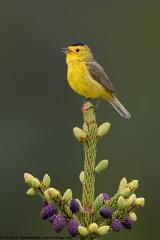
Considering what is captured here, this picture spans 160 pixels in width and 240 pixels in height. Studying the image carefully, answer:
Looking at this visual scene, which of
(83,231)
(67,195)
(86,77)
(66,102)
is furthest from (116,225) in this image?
(66,102)

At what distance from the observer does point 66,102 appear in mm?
15883

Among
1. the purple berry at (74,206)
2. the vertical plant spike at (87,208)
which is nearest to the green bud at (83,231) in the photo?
the vertical plant spike at (87,208)

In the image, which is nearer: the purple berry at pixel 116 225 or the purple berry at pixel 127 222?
the purple berry at pixel 116 225

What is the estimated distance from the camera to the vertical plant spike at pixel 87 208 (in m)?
4.02

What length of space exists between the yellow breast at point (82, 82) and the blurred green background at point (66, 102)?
6.03 metres

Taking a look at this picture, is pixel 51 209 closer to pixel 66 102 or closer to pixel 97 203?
pixel 97 203

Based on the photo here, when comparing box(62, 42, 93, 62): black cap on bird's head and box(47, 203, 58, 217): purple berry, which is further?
Answer: box(62, 42, 93, 62): black cap on bird's head

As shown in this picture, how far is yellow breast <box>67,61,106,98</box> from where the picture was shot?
24.0ft

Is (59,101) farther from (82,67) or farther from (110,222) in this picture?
(110,222)

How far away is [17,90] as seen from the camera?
16828 mm

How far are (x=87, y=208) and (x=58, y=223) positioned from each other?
1.18 ft

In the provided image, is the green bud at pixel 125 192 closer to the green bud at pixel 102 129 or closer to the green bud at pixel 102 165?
the green bud at pixel 102 165

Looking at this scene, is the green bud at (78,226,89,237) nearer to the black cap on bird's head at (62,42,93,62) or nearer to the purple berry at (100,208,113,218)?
the purple berry at (100,208,113,218)

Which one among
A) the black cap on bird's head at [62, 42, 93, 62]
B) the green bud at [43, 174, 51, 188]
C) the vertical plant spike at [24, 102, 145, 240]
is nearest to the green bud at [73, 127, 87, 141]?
the vertical plant spike at [24, 102, 145, 240]
